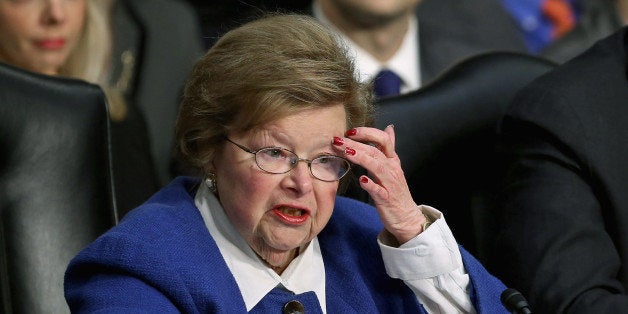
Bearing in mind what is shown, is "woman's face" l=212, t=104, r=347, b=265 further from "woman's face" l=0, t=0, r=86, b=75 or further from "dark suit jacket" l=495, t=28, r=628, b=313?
"woman's face" l=0, t=0, r=86, b=75

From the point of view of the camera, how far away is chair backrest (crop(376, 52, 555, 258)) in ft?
8.74

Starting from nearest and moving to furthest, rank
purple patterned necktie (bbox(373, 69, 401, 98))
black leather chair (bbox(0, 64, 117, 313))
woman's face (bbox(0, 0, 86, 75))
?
black leather chair (bbox(0, 64, 117, 313)), woman's face (bbox(0, 0, 86, 75)), purple patterned necktie (bbox(373, 69, 401, 98))

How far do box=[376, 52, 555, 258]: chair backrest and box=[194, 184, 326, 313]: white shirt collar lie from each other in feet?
1.94

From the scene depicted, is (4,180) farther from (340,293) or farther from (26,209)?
(340,293)

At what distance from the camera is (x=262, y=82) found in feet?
6.40

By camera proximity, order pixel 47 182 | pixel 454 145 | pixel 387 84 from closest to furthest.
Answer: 1. pixel 47 182
2. pixel 454 145
3. pixel 387 84

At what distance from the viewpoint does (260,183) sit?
1966 mm

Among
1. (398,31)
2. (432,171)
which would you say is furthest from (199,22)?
(432,171)

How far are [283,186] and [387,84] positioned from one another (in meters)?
1.52

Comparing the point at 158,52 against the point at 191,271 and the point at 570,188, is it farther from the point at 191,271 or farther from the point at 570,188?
the point at 191,271

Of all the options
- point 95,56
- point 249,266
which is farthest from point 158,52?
point 249,266

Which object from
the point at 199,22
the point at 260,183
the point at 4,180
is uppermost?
the point at 260,183

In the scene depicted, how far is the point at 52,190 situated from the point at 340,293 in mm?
594

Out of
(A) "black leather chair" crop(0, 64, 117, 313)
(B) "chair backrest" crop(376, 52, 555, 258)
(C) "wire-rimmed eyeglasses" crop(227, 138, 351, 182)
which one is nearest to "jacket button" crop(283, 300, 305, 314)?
(C) "wire-rimmed eyeglasses" crop(227, 138, 351, 182)
